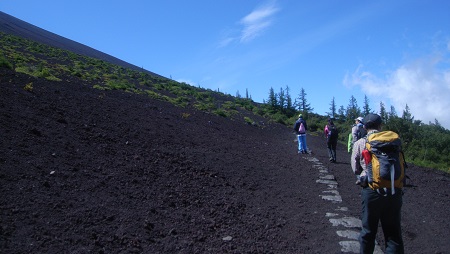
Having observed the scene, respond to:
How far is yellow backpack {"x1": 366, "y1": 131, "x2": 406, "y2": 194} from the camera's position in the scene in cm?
383

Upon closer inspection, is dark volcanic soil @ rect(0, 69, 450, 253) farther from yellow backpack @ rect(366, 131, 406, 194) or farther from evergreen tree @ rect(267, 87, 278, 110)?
evergreen tree @ rect(267, 87, 278, 110)

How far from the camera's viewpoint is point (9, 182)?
483cm

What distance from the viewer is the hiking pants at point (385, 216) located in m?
3.92

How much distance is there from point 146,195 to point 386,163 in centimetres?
368

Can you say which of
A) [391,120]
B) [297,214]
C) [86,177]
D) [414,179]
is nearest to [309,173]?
[414,179]

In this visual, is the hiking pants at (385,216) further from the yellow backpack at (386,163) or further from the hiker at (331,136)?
the hiker at (331,136)

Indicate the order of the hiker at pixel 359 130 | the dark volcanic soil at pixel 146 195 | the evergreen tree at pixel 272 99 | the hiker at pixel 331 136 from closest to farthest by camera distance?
the dark volcanic soil at pixel 146 195 → the hiker at pixel 359 130 → the hiker at pixel 331 136 → the evergreen tree at pixel 272 99

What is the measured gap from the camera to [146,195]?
5.84 meters

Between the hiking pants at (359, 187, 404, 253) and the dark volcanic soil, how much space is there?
3.41 ft

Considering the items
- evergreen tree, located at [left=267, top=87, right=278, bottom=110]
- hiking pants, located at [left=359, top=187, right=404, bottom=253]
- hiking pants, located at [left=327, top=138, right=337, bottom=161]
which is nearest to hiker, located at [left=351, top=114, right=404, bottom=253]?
hiking pants, located at [left=359, top=187, right=404, bottom=253]

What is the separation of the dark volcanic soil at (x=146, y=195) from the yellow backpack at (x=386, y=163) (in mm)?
1531

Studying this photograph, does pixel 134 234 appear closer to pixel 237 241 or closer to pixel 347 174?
pixel 237 241

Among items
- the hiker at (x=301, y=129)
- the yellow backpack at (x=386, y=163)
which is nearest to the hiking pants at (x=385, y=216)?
the yellow backpack at (x=386, y=163)

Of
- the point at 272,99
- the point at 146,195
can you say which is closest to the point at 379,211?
the point at 146,195
